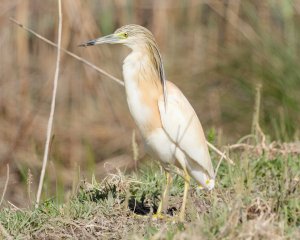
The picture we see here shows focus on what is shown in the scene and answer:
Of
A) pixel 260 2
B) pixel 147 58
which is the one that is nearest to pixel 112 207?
pixel 147 58

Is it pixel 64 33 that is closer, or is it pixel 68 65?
pixel 64 33

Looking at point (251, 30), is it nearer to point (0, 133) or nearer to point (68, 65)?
point (68, 65)

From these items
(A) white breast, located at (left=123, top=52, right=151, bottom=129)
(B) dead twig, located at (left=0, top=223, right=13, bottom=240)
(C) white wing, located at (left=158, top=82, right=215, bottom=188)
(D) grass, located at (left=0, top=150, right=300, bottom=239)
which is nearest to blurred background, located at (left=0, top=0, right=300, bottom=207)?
(D) grass, located at (left=0, top=150, right=300, bottom=239)

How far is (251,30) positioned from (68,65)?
1763 millimetres

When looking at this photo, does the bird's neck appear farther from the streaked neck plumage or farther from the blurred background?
the blurred background

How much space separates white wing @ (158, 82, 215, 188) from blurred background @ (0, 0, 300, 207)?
247cm

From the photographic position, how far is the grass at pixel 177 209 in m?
3.22

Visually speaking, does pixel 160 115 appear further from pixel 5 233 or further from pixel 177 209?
pixel 5 233

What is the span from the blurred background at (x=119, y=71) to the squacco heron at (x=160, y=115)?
249cm

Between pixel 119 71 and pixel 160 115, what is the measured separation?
3.59m

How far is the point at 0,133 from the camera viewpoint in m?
7.84

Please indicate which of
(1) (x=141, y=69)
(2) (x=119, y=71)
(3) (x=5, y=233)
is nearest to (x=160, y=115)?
(1) (x=141, y=69)

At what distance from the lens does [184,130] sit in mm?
4082

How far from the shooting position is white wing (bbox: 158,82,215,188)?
407 centimetres
